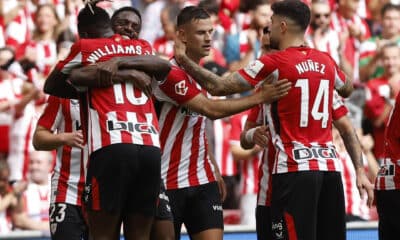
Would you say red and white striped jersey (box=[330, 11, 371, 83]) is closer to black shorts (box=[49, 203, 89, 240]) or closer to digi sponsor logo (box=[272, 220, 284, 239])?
black shorts (box=[49, 203, 89, 240])

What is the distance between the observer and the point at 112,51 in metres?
8.51

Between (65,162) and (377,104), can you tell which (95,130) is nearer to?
(65,162)

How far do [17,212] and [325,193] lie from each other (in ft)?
15.6

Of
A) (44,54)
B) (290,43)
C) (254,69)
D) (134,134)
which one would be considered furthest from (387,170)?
(44,54)

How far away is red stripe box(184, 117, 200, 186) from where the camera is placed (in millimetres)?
9625

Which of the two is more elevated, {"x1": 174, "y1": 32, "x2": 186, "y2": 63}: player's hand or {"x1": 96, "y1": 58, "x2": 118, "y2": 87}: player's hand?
{"x1": 174, "y1": 32, "x2": 186, "y2": 63}: player's hand

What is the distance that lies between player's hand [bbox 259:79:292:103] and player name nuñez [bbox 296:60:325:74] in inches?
5.4

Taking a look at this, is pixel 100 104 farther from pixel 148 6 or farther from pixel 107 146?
pixel 148 6

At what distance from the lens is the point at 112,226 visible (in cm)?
833

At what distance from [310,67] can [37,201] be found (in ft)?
15.9

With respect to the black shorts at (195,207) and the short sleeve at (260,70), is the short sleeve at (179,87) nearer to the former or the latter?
the short sleeve at (260,70)

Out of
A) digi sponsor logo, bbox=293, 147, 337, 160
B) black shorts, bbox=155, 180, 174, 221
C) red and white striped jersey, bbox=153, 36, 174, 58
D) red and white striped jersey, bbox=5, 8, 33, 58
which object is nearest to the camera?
digi sponsor logo, bbox=293, 147, 337, 160

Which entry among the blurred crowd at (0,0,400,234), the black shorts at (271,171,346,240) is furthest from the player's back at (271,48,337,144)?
the blurred crowd at (0,0,400,234)

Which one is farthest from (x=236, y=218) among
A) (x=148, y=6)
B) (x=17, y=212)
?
(x=148, y=6)
